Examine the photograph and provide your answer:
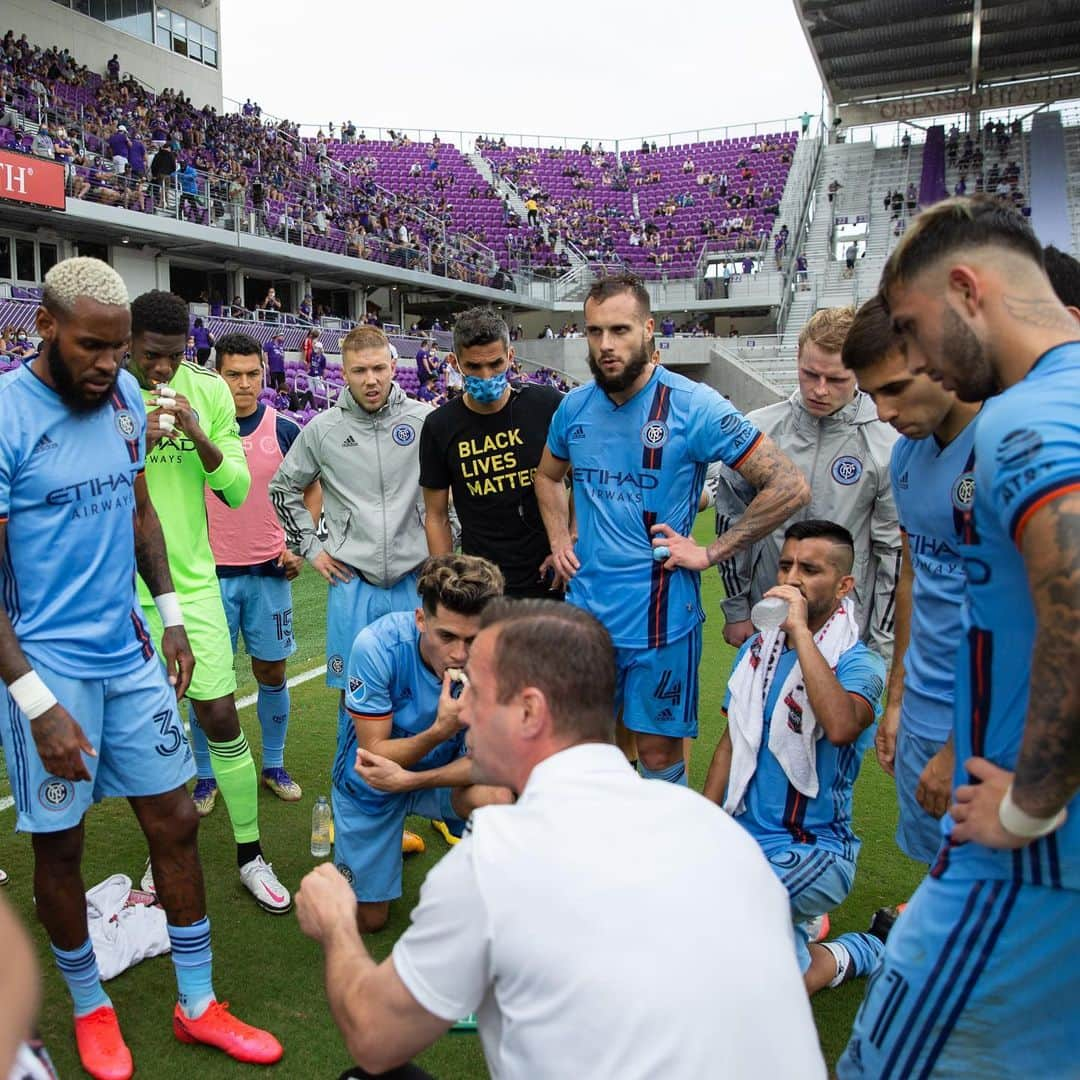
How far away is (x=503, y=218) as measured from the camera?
42.8 metres

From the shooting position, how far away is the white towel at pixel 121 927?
11.5ft

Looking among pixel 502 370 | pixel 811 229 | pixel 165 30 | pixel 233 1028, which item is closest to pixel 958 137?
pixel 811 229

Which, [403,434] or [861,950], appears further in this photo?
[403,434]

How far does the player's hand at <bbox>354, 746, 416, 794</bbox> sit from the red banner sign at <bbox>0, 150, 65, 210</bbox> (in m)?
20.3

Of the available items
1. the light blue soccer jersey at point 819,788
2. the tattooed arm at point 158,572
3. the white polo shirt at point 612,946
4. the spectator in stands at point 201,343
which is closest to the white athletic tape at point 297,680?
the tattooed arm at point 158,572

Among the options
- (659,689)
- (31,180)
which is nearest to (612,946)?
(659,689)

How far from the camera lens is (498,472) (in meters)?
4.46

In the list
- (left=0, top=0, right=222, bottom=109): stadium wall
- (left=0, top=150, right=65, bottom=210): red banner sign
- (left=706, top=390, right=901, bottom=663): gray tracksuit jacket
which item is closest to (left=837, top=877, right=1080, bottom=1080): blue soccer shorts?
(left=706, top=390, right=901, bottom=663): gray tracksuit jacket

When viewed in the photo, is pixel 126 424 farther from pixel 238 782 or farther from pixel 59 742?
pixel 238 782

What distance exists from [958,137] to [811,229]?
7.71m

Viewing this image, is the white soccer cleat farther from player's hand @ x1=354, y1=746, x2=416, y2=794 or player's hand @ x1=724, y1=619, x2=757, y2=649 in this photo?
player's hand @ x1=724, y1=619, x2=757, y2=649

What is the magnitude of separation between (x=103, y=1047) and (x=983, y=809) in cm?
266

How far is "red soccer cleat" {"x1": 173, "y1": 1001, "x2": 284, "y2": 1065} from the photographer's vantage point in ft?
9.82

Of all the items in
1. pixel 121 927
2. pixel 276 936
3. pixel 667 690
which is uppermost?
pixel 667 690
